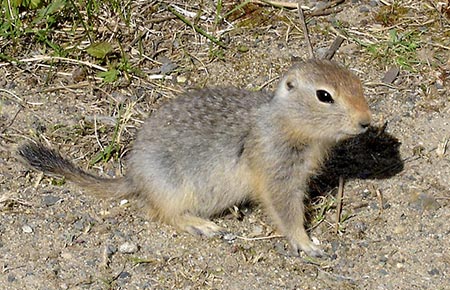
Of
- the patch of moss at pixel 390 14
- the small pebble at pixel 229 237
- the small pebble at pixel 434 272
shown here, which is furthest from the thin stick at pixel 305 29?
the small pebble at pixel 434 272

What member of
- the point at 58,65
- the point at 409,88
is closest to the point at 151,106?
the point at 58,65

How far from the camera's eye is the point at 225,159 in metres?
5.52

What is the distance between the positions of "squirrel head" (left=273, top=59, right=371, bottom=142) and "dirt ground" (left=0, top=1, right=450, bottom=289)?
748 mm

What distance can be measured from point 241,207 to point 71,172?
3.70ft

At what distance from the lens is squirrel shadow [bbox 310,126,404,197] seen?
6.04 metres

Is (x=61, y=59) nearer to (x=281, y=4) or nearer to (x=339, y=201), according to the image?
(x=281, y=4)

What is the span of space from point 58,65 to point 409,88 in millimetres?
2679

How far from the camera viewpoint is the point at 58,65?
6.90 meters

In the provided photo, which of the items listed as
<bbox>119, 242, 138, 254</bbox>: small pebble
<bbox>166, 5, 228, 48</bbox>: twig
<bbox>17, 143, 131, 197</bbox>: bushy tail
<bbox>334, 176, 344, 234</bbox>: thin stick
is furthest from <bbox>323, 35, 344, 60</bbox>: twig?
<bbox>119, 242, 138, 254</bbox>: small pebble

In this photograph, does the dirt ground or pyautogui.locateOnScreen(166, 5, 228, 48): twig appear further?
pyautogui.locateOnScreen(166, 5, 228, 48): twig

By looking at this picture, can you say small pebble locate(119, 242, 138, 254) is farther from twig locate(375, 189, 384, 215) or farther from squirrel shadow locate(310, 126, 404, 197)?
twig locate(375, 189, 384, 215)

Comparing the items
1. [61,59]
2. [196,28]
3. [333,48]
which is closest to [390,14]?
[333,48]

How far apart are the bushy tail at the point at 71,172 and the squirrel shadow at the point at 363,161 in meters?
1.29

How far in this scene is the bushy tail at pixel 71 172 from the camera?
572cm
